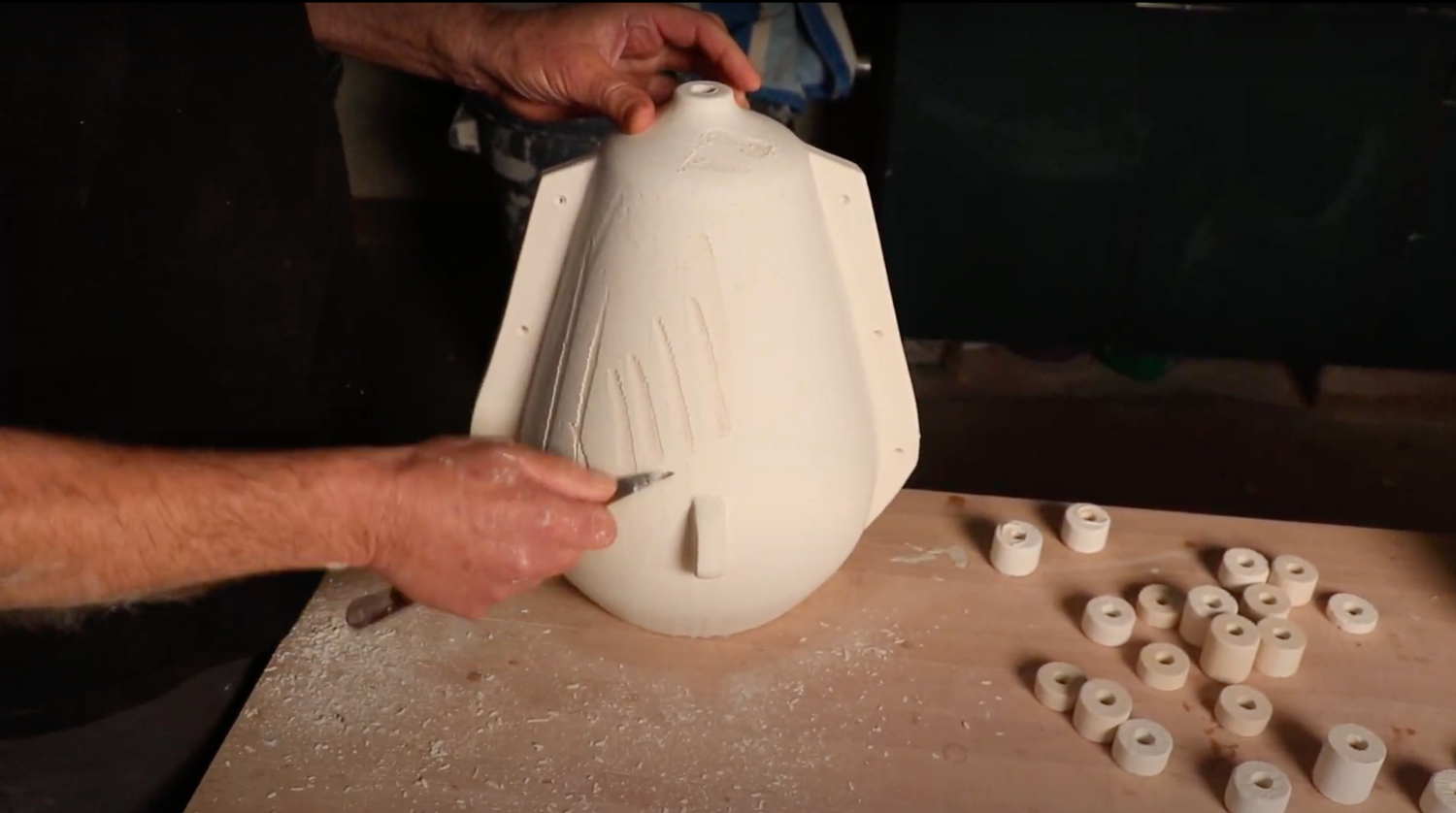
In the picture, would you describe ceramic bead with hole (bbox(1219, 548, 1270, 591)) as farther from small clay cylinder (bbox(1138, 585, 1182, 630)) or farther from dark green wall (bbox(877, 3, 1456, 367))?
dark green wall (bbox(877, 3, 1456, 367))

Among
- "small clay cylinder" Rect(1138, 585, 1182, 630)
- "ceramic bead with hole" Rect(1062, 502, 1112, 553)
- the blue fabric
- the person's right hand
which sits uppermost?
the blue fabric

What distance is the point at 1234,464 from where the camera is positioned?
1920 mm

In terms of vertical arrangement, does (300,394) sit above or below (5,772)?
above

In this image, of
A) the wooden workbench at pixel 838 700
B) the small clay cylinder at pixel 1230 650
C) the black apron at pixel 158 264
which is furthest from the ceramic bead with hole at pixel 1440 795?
the black apron at pixel 158 264

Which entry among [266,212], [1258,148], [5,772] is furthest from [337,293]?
[1258,148]

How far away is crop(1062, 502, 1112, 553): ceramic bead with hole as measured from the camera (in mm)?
874

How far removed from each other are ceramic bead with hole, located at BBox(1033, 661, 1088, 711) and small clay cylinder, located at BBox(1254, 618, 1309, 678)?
0.39ft

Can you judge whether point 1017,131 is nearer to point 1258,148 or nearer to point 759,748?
point 1258,148

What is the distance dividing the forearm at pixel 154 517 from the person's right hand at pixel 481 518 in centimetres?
2

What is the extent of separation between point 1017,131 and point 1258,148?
35 cm

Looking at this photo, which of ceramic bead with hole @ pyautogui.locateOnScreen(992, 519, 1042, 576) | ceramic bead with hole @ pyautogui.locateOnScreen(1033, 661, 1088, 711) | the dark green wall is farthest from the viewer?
the dark green wall

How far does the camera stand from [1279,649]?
764mm

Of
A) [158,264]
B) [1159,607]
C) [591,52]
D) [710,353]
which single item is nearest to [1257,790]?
[1159,607]

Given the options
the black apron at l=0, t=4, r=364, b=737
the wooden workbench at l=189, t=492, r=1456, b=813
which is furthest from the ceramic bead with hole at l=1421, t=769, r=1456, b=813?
the black apron at l=0, t=4, r=364, b=737
